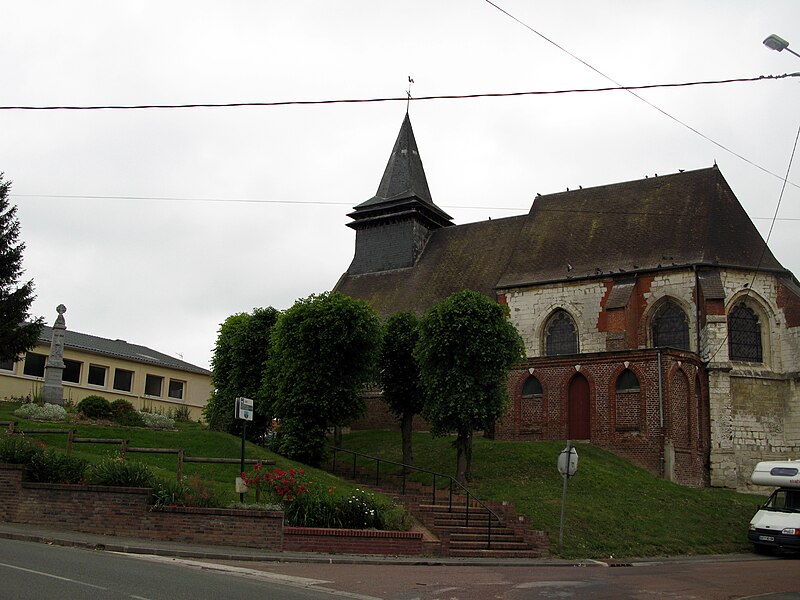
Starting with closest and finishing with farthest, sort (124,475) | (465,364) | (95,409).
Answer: (124,475) → (465,364) → (95,409)

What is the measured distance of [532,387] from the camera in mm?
35219

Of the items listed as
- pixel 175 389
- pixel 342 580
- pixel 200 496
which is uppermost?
pixel 175 389

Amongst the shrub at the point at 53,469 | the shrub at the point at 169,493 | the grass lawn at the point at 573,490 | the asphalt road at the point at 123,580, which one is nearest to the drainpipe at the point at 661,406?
the grass lawn at the point at 573,490

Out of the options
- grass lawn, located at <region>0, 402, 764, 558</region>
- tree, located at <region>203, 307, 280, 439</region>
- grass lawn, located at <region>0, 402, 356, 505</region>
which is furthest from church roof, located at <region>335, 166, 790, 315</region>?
grass lawn, located at <region>0, 402, 356, 505</region>

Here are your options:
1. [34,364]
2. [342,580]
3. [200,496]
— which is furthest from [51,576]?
[34,364]

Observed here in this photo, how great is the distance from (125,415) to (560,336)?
62.9 ft

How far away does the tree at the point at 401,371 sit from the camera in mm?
29078

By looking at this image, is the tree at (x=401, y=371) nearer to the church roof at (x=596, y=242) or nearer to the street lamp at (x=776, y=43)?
the church roof at (x=596, y=242)

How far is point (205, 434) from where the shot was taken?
2712 centimetres

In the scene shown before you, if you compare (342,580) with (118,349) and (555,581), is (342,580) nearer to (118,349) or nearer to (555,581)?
(555,581)

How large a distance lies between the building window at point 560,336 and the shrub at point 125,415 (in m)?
18.3

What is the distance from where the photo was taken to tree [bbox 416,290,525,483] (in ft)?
85.2

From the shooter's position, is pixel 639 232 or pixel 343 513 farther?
pixel 639 232

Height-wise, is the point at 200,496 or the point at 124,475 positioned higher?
the point at 124,475
